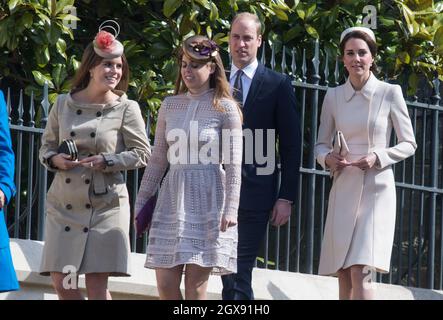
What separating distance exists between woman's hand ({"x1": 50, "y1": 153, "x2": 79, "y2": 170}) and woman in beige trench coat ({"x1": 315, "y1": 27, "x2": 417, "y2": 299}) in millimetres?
1564

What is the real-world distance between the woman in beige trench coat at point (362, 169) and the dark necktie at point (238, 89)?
0.64m

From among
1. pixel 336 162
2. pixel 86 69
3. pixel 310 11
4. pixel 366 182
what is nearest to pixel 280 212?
pixel 336 162

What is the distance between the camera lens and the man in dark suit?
9.04m

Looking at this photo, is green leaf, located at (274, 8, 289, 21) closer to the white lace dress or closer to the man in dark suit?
the man in dark suit

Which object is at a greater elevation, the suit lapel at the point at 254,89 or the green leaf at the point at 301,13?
the green leaf at the point at 301,13

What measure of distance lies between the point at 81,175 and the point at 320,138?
1.56 metres

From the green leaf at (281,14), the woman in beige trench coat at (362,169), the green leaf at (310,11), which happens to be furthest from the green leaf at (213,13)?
the woman in beige trench coat at (362,169)

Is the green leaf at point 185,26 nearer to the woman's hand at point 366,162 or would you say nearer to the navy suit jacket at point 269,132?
the navy suit jacket at point 269,132

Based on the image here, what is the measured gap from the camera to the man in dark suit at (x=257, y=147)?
29.7 feet

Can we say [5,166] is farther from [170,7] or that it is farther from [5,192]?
[170,7]

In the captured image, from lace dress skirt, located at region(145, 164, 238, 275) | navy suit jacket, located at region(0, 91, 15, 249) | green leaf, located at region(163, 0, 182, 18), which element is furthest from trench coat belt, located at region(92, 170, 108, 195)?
green leaf, located at region(163, 0, 182, 18)

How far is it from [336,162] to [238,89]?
73 cm
